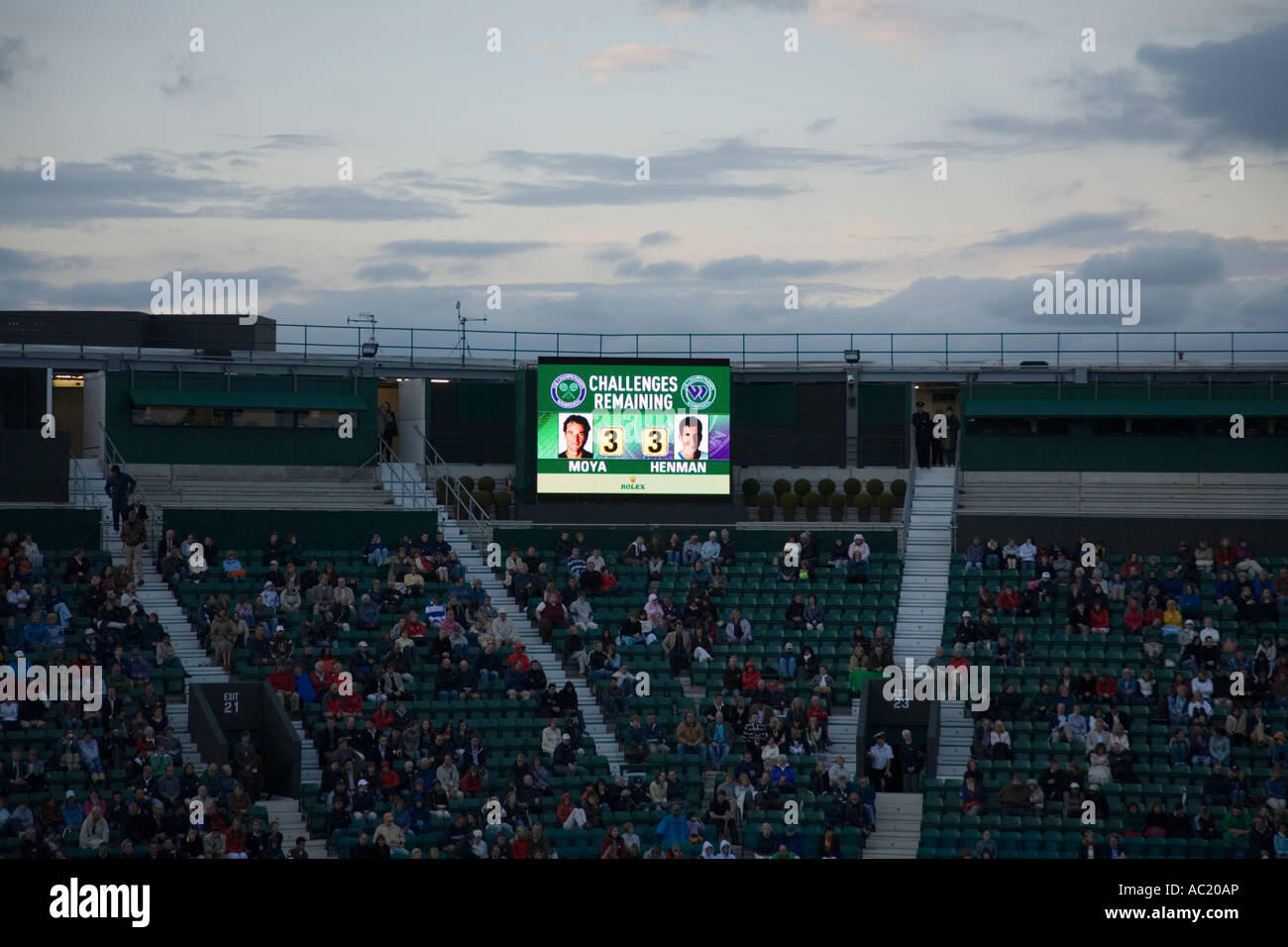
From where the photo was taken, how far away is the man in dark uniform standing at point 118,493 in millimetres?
30812

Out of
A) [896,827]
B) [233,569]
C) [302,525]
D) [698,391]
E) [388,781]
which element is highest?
[698,391]

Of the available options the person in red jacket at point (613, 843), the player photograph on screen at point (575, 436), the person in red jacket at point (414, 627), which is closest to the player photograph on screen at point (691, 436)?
the player photograph on screen at point (575, 436)

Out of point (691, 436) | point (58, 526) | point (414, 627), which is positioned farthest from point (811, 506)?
point (58, 526)

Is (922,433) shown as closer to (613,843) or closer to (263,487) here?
(263,487)

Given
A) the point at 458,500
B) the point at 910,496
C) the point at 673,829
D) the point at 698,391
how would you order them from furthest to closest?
the point at 910,496 → the point at 458,500 → the point at 698,391 → the point at 673,829

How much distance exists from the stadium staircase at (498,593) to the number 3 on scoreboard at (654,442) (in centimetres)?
406

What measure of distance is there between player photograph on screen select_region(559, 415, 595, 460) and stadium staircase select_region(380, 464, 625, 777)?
8.86ft

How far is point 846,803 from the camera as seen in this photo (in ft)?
76.7

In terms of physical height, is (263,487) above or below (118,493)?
above

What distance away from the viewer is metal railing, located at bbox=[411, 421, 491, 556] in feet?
109

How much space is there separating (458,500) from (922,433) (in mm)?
10600

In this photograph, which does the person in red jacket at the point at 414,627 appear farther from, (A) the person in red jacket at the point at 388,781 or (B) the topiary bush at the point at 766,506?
(B) the topiary bush at the point at 766,506

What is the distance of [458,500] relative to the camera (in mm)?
34281
